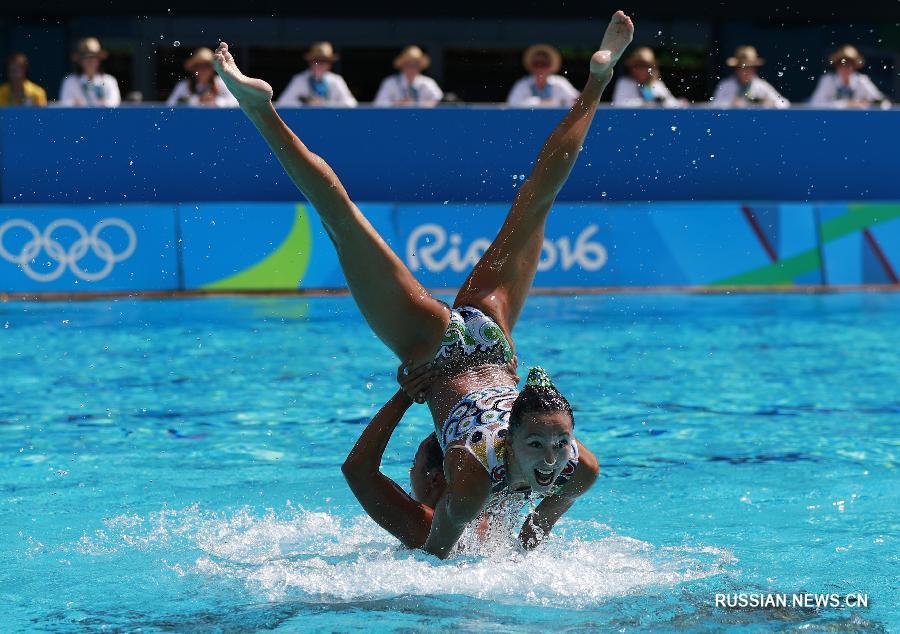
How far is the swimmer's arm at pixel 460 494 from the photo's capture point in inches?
175

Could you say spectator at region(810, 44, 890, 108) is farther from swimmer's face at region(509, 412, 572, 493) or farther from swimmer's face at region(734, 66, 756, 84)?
swimmer's face at region(509, 412, 572, 493)

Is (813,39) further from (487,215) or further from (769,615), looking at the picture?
(769,615)

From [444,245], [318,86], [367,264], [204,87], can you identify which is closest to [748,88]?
[444,245]

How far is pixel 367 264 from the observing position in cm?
515

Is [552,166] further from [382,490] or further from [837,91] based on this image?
[837,91]

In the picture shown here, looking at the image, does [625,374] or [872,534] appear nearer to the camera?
[872,534]

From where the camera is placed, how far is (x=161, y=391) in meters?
8.28

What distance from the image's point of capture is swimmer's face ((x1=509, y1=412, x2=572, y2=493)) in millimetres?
4297

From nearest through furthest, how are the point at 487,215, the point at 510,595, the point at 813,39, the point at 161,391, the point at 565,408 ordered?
the point at 565,408
the point at 510,595
the point at 161,391
the point at 487,215
the point at 813,39

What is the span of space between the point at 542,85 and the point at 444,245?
2711 mm

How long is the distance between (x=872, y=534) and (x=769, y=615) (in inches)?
48.6

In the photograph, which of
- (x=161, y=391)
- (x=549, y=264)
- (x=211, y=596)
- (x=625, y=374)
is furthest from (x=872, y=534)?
(x=549, y=264)

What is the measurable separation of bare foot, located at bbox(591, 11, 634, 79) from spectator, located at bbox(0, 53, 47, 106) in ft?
29.0

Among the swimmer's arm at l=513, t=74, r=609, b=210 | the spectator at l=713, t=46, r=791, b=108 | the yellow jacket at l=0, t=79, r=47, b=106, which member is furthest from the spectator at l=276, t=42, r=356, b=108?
the swimmer's arm at l=513, t=74, r=609, b=210
